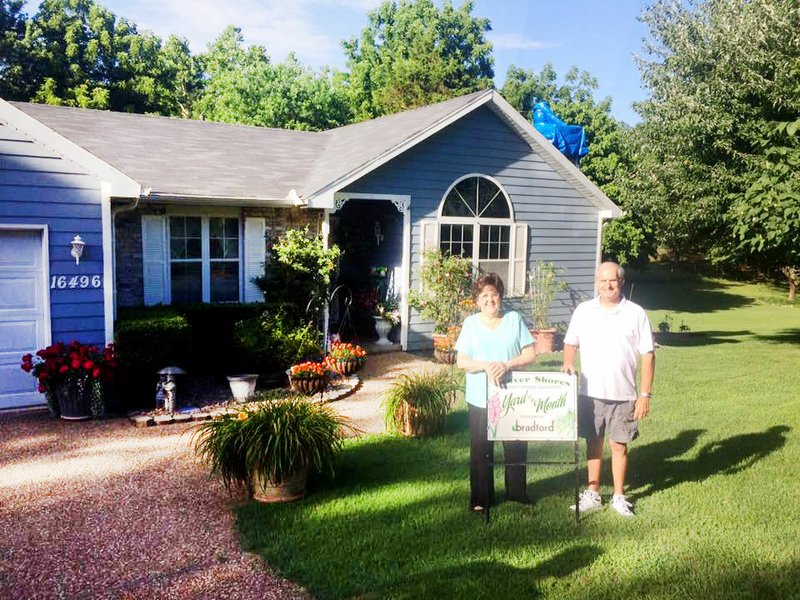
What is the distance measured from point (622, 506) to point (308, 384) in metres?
4.95

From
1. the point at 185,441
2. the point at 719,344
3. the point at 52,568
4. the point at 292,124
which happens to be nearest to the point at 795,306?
the point at 719,344

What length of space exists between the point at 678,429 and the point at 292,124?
2542 centimetres

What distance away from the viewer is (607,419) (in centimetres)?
516

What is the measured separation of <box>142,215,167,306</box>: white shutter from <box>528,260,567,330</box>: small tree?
727 centimetres

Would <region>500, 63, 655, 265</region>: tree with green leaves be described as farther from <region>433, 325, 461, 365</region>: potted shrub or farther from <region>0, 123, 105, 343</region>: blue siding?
<region>0, 123, 105, 343</region>: blue siding

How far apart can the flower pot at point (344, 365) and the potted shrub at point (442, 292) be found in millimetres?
2265

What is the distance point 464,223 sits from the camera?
13.3 meters

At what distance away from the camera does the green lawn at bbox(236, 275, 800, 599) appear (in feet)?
13.8

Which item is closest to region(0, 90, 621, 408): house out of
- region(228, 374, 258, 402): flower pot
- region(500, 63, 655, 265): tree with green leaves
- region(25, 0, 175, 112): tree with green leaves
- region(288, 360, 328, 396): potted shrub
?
region(228, 374, 258, 402): flower pot

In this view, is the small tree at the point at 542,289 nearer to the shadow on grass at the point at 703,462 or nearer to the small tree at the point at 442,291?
the small tree at the point at 442,291

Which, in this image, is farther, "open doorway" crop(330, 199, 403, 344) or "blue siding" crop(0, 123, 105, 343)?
"open doorway" crop(330, 199, 403, 344)

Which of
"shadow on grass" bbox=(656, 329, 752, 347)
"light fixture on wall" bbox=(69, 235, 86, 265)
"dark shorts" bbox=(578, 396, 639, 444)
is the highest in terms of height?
"light fixture on wall" bbox=(69, 235, 86, 265)

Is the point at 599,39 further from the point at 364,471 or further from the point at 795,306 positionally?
the point at 795,306

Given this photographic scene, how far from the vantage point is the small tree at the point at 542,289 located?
1414 cm
